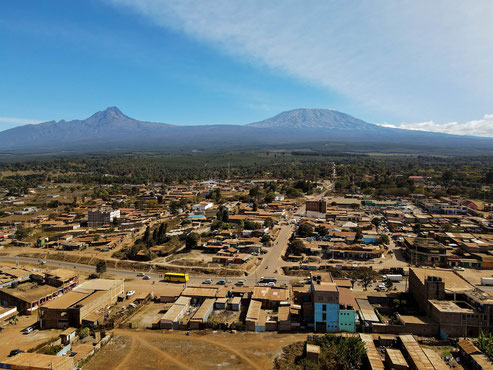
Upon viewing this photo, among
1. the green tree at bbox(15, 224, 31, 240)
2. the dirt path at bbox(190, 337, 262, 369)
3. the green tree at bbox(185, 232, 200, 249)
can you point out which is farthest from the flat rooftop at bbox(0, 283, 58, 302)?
the green tree at bbox(15, 224, 31, 240)

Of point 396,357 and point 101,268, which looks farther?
point 101,268

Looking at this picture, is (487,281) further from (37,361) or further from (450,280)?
(37,361)

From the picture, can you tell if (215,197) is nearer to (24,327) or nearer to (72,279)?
(72,279)

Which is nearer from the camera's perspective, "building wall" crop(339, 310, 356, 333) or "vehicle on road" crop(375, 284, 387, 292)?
"building wall" crop(339, 310, 356, 333)

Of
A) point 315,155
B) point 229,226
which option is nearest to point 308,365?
point 229,226

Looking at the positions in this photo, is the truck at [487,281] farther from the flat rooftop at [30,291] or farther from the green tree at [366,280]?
the flat rooftop at [30,291]

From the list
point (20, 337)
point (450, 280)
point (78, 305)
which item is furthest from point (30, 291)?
point (450, 280)

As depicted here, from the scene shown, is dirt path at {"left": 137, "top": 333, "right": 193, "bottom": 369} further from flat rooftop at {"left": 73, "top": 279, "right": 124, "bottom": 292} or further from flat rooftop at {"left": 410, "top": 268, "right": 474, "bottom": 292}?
flat rooftop at {"left": 410, "top": 268, "right": 474, "bottom": 292}
